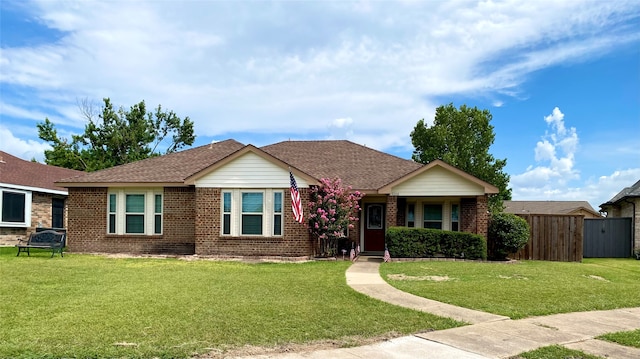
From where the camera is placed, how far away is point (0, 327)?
22.7 ft

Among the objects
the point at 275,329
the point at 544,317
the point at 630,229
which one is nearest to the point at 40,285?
the point at 275,329

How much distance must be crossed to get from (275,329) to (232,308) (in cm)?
164

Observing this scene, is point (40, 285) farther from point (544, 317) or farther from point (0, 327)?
point (544, 317)

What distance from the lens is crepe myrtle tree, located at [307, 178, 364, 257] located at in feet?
57.2

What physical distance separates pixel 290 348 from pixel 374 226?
50.4 feet

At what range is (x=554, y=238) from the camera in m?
19.0

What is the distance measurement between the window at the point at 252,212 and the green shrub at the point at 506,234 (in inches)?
335

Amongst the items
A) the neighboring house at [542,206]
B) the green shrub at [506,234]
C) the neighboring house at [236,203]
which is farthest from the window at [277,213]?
the neighboring house at [542,206]

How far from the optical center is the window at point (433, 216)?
2020 cm

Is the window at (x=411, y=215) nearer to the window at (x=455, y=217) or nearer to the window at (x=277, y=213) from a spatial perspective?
the window at (x=455, y=217)

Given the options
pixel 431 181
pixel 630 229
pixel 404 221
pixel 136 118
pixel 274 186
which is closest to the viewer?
pixel 274 186

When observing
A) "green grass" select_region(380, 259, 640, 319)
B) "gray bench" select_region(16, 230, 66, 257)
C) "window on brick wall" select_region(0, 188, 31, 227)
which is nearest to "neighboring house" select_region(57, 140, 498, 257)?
"gray bench" select_region(16, 230, 66, 257)

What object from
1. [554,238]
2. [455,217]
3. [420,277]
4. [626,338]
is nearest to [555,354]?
[626,338]

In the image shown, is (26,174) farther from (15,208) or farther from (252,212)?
(252,212)
